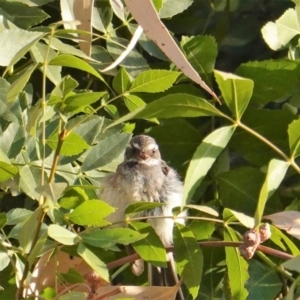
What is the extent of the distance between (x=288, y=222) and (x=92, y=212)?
10.7 inches

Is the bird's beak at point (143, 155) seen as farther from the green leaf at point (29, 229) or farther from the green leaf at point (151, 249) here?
the green leaf at point (29, 229)

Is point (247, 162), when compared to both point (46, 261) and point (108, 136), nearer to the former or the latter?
point (108, 136)

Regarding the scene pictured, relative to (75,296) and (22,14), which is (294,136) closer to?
(75,296)

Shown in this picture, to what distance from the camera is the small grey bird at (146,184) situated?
1.73m

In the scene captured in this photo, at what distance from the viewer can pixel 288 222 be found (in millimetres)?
1165

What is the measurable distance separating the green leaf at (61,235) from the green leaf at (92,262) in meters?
0.02

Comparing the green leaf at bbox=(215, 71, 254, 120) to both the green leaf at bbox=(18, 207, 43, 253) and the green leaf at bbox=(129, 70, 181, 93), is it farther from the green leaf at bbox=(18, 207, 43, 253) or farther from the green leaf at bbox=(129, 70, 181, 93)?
Result: the green leaf at bbox=(18, 207, 43, 253)

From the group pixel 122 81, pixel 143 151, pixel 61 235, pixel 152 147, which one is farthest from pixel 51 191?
pixel 143 151

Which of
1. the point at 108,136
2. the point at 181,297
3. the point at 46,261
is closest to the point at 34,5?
the point at 108,136

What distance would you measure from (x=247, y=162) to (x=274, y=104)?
19cm

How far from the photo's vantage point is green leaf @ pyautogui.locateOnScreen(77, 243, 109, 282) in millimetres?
1082

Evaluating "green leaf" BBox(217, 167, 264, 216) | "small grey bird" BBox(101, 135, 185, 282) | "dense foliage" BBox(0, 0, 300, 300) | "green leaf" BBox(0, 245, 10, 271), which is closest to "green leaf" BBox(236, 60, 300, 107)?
"dense foliage" BBox(0, 0, 300, 300)

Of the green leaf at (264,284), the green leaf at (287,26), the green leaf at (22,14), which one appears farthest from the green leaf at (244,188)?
the green leaf at (22,14)

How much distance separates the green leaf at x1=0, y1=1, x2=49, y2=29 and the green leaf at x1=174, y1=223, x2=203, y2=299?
48 centimetres
